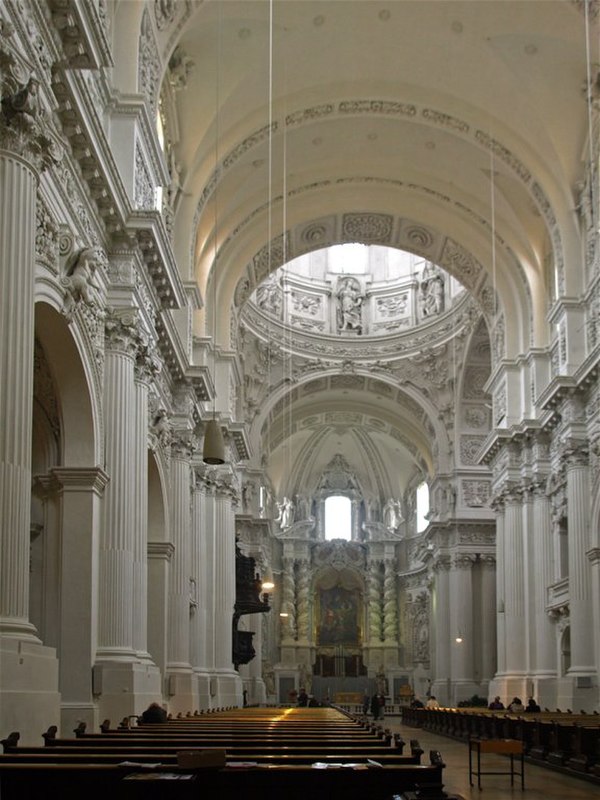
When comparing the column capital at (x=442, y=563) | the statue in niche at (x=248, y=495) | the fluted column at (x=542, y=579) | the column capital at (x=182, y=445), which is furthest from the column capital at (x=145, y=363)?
the column capital at (x=442, y=563)

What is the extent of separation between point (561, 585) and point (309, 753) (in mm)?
20707

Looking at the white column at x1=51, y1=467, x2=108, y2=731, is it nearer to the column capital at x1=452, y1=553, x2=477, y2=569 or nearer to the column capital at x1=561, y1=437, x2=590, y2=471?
the column capital at x1=561, y1=437, x2=590, y2=471

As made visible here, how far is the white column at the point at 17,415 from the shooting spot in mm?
10836

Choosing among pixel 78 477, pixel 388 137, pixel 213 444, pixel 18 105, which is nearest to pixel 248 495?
pixel 388 137

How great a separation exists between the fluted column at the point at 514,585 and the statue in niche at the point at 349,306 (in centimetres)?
1608

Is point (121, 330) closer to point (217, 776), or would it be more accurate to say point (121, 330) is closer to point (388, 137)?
point (217, 776)

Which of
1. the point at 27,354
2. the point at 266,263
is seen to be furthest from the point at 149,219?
the point at 266,263

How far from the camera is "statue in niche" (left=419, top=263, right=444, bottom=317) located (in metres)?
44.5

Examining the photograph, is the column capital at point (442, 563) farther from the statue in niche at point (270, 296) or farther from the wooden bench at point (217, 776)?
the wooden bench at point (217, 776)

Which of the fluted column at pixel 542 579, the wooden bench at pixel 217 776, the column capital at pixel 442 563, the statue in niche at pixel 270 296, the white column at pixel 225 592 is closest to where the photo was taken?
the wooden bench at pixel 217 776

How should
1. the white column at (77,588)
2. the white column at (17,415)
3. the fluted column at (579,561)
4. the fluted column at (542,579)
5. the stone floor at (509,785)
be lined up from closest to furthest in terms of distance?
the white column at (17,415), the stone floor at (509,785), the white column at (77,588), the fluted column at (579,561), the fluted column at (542,579)

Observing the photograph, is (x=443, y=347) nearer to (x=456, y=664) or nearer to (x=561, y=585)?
(x=456, y=664)

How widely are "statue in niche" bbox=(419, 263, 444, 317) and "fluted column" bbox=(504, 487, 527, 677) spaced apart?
14.4 metres

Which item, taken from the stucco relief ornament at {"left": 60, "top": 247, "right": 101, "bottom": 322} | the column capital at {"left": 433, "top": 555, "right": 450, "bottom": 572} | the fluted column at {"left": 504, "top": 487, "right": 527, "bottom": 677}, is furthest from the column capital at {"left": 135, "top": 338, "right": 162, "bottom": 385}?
the column capital at {"left": 433, "top": 555, "right": 450, "bottom": 572}
